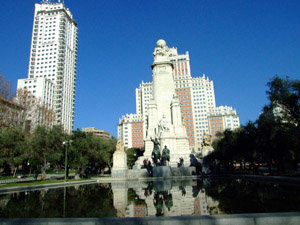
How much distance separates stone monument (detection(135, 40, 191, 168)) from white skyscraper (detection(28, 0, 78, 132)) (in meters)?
69.2

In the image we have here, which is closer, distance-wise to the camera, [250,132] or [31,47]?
Result: [250,132]

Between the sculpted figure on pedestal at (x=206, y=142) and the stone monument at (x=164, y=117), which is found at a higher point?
the stone monument at (x=164, y=117)

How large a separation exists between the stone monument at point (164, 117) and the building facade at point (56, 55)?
69.1m

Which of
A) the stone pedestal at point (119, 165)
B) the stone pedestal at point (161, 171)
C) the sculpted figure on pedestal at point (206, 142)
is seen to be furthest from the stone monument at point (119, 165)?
the sculpted figure on pedestal at point (206, 142)

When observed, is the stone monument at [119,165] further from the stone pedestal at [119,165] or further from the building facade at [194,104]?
the building facade at [194,104]

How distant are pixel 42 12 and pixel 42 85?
4823 centimetres

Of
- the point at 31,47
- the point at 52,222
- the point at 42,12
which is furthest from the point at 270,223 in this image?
the point at 42,12

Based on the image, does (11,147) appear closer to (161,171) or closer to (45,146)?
(45,146)

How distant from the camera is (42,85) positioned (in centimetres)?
9481

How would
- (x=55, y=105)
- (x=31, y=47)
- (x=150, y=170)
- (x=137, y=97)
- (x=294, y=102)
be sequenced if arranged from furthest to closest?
1. (x=137, y=97)
2. (x=31, y=47)
3. (x=55, y=105)
4. (x=150, y=170)
5. (x=294, y=102)

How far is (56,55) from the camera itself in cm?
10800

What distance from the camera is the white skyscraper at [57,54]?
106438mm

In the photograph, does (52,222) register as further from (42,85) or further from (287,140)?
(42,85)

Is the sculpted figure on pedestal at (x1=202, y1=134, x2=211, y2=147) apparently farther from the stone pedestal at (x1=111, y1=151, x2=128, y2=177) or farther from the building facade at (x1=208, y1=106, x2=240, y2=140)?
the building facade at (x1=208, y1=106, x2=240, y2=140)
